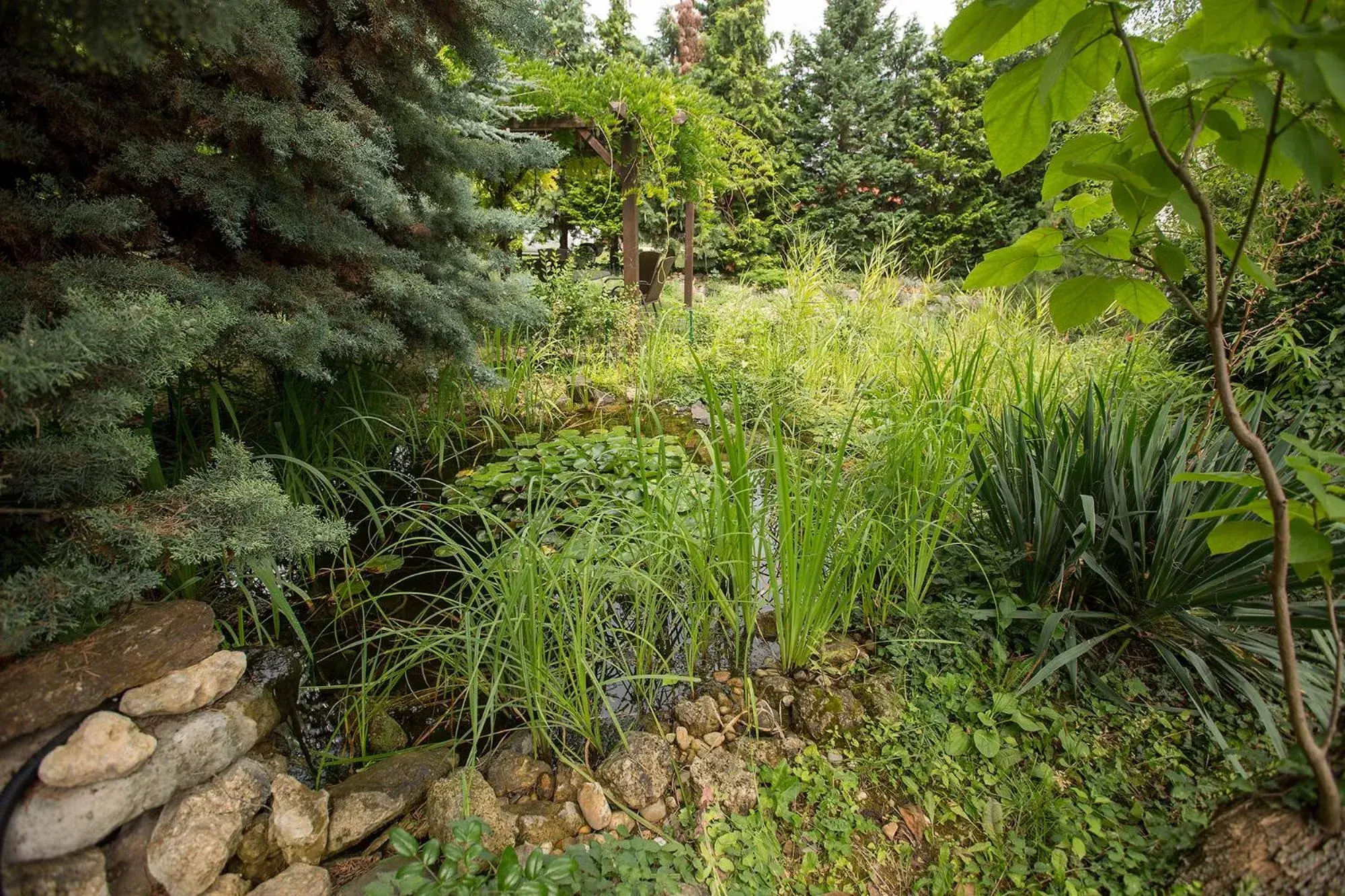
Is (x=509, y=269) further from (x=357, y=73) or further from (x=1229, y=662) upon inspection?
(x=1229, y=662)

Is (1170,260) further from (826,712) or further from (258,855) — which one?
(258,855)

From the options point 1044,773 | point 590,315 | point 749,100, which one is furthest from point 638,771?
point 749,100

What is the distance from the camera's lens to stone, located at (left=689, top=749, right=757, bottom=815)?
53.3 inches

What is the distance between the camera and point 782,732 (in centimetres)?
154

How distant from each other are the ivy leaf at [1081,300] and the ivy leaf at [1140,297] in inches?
0.7

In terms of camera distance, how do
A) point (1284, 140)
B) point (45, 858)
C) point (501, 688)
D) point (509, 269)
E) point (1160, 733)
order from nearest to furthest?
point (1284, 140), point (45, 858), point (1160, 733), point (501, 688), point (509, 269)

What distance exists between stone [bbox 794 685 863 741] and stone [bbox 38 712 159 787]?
4.56ft

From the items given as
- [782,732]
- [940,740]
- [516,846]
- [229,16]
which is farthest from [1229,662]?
[229,16]

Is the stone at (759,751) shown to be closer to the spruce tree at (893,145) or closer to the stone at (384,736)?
the stone at (384,736)

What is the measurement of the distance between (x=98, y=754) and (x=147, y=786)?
4.7 inches

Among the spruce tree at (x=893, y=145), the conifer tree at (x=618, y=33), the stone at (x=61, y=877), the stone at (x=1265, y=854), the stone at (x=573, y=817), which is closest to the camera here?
the stone at (x=1265, y=854)

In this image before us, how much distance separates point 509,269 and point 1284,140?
3.25m

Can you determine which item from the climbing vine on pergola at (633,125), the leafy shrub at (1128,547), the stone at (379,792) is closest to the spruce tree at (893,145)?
the climbing vine on pergola at (633,125)

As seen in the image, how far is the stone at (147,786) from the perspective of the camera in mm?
1040
